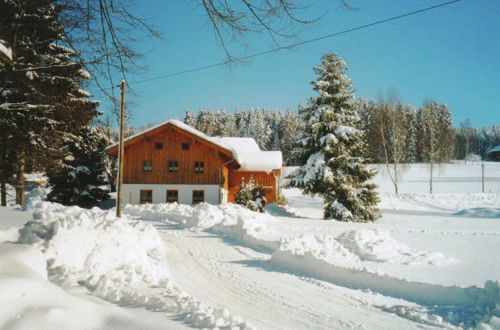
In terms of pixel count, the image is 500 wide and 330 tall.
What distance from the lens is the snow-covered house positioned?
2484 cm

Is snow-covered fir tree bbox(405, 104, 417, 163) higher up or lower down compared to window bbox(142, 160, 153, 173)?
higher up

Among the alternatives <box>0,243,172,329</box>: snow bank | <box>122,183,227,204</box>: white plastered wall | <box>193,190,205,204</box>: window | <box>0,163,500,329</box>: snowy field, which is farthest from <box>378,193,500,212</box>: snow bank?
<box>0,243,172,329</box>: snow bank

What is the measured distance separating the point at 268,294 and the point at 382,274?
2.49 meters

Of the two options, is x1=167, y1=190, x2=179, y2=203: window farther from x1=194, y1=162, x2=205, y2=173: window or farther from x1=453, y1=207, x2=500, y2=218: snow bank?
x1=453, y1=207, x2=500, y2=218: snow bank

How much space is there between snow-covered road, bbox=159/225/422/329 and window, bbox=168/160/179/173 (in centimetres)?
1653

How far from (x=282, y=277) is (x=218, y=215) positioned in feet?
27.8

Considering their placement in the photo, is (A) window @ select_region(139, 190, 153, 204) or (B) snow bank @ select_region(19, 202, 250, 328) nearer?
(B) snow bank @ select_region(19, 202, 250, 328)

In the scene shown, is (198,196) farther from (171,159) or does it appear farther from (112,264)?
(112,264)

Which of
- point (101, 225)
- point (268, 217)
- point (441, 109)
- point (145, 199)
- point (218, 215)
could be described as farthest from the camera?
point (441, 109)

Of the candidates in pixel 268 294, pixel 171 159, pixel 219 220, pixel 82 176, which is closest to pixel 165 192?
pixel 171 159

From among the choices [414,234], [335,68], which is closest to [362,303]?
[414,234]

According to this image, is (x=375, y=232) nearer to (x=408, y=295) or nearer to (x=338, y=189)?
(x=408, y=295)

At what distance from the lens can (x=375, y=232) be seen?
958 centimetres

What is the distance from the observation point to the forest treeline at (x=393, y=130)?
1363 inches
